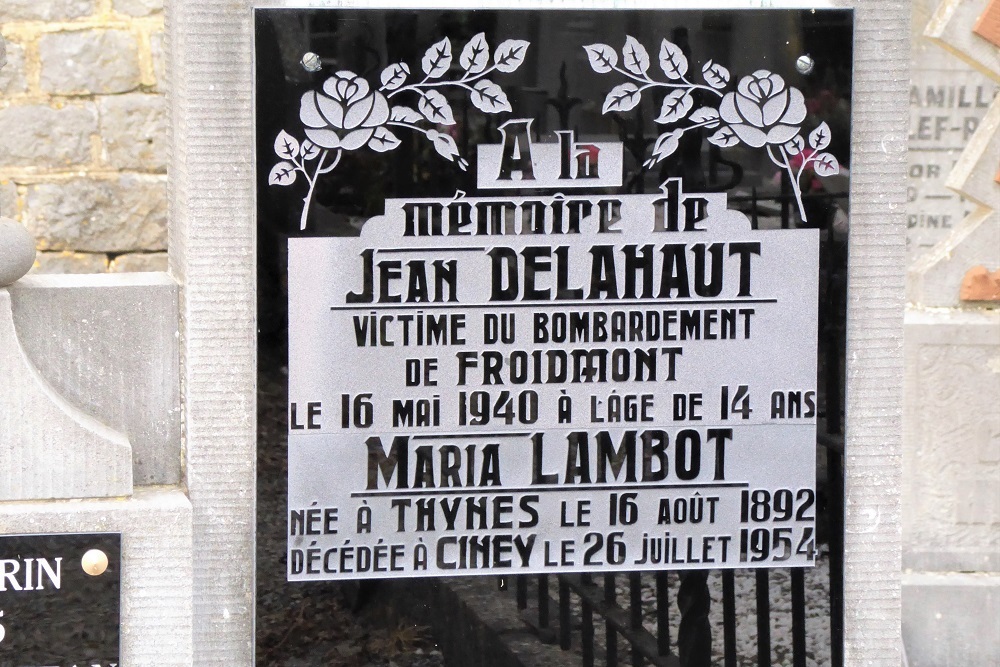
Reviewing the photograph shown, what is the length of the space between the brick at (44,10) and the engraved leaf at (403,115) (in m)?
2.80

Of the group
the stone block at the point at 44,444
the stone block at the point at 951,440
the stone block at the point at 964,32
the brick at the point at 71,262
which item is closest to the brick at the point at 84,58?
the brick at the point at 71,262

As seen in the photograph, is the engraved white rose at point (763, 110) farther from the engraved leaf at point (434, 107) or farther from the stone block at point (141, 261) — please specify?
the stone block at point (141, 261)

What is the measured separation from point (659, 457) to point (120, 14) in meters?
3.31

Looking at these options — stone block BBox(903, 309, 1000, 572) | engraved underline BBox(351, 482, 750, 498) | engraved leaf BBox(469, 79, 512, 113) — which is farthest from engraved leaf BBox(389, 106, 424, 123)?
stone block BBox(903, 309, 1000, 572)

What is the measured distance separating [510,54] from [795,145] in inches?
28.7

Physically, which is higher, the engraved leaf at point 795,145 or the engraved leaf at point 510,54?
the engraved leaf at point 510,54

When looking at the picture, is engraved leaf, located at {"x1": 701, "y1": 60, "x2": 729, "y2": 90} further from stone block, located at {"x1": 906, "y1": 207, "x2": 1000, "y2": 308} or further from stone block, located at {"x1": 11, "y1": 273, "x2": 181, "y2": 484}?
stone block, located at {"x1": 906, "y1": 207, "x2": 1000, "y2": 308}

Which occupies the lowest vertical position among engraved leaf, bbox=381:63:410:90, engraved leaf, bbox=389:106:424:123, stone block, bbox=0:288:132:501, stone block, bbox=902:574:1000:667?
stone block, bbox=902:574:1000:667

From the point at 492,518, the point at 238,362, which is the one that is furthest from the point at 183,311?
the point at 492,518

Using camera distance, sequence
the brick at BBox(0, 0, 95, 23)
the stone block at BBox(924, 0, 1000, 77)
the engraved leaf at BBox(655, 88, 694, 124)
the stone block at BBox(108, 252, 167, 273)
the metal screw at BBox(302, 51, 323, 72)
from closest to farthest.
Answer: the metal screw at BBox(302, 51, 323, 72) → the engraved leaf at BBox(655, 88, 694, 124) → the stone block at BBox(924, 0, 1000, 77) → the brick at BBox(0, 0, 95, 23) → the stone block at BBox(108, 252, 167, 273)

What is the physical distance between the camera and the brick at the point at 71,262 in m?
5.39

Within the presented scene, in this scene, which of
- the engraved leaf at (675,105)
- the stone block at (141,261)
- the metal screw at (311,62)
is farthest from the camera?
the stone block at (141,261)

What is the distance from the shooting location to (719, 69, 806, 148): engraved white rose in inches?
124

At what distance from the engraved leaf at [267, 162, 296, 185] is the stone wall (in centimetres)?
256
